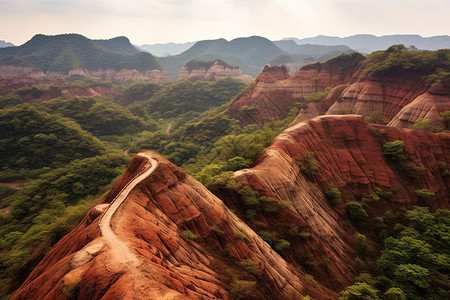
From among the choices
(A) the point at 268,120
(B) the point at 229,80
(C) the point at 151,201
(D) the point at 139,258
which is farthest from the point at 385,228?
(B) the point at 229,80

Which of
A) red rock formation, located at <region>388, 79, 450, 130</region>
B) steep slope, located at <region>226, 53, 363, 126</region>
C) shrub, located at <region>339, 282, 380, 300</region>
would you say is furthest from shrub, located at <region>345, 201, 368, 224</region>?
steep slope, located at <region>226, 53, 363, 126</region>

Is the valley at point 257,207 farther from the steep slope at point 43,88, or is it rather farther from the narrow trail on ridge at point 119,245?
the steep slope at point 43,88

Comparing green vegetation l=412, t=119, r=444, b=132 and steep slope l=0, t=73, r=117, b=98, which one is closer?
green vegetation l=412, t=119, r=444, b=132

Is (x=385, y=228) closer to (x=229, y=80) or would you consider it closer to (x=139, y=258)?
(x=139, y=258)

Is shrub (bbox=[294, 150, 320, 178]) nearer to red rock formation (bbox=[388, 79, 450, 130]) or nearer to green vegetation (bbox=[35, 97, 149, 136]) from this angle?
red rock formation (bbox=[388, 79, 450, 130])

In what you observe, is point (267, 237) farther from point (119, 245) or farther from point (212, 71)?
point (212, 71)

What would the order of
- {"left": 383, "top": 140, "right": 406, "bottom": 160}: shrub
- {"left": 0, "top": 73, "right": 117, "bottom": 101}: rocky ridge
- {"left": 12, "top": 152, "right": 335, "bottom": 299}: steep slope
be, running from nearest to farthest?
{"left": 12, "top": 152, "right": 335, "bottom": 299}: steep slope → {"left": 383, "top": 140, "right": 406, "bottom": 160}: shrub → {"left": 0, "top": 73, "right": 117, "bottom": 101}: rocky ridge
